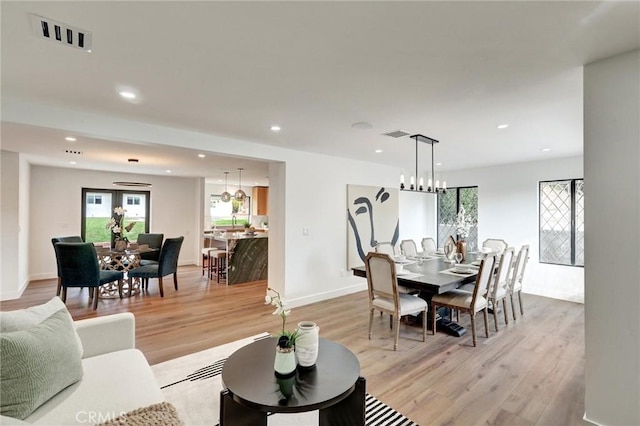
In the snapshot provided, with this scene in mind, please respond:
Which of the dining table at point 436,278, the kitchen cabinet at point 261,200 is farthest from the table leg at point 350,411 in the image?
the kitchen cabinet at point 261,200

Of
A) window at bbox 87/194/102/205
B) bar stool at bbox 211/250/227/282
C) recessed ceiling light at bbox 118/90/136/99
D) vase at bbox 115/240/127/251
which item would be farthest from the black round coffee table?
window at bbox 87/194/102/205

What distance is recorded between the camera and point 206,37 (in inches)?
71.8

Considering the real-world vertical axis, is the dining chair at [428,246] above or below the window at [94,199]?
below

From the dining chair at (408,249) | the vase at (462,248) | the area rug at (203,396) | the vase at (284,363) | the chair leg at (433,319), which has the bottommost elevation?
the area rug at (203,396)

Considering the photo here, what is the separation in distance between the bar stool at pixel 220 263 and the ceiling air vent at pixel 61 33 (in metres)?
5.01

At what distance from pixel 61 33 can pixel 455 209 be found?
7.41m

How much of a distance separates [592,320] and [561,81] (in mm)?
1800

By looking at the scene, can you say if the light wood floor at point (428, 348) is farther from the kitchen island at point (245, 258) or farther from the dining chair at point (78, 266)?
the kitchen island at point (245, 258)

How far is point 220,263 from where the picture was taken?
688 cm

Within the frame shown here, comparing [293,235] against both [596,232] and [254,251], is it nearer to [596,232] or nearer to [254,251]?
[254,251]

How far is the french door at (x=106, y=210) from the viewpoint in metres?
7.32

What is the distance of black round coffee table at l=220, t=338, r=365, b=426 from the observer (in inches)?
58.6

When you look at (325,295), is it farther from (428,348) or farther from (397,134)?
(397,134)

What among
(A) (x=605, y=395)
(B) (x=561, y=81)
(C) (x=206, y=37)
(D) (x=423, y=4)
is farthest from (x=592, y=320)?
(C) (x=206, y=37)
